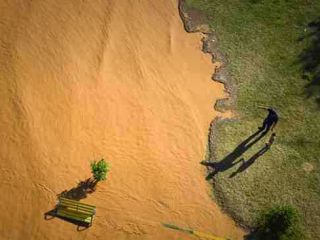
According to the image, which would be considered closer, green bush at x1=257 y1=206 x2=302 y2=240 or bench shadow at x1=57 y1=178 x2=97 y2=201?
green bush at x1=257 y1=206 x2=302 y2=240

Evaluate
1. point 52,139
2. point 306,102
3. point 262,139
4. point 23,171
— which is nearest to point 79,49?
point 52,139

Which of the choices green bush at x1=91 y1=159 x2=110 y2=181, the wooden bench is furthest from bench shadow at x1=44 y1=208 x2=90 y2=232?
green bush at x1=91 y1=159 x2=110 y2=181

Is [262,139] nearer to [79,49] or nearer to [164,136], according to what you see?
[164,136]

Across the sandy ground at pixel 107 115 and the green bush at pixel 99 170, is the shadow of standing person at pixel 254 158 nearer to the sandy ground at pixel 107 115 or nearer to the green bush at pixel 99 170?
the sandy ground at pixel 107 115

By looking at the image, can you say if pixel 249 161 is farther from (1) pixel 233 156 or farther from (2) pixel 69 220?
(2) pixel 69 220

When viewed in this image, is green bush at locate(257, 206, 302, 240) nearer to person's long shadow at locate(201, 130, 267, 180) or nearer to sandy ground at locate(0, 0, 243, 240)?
sandy ground at locate(0, 0, 243, 240)
